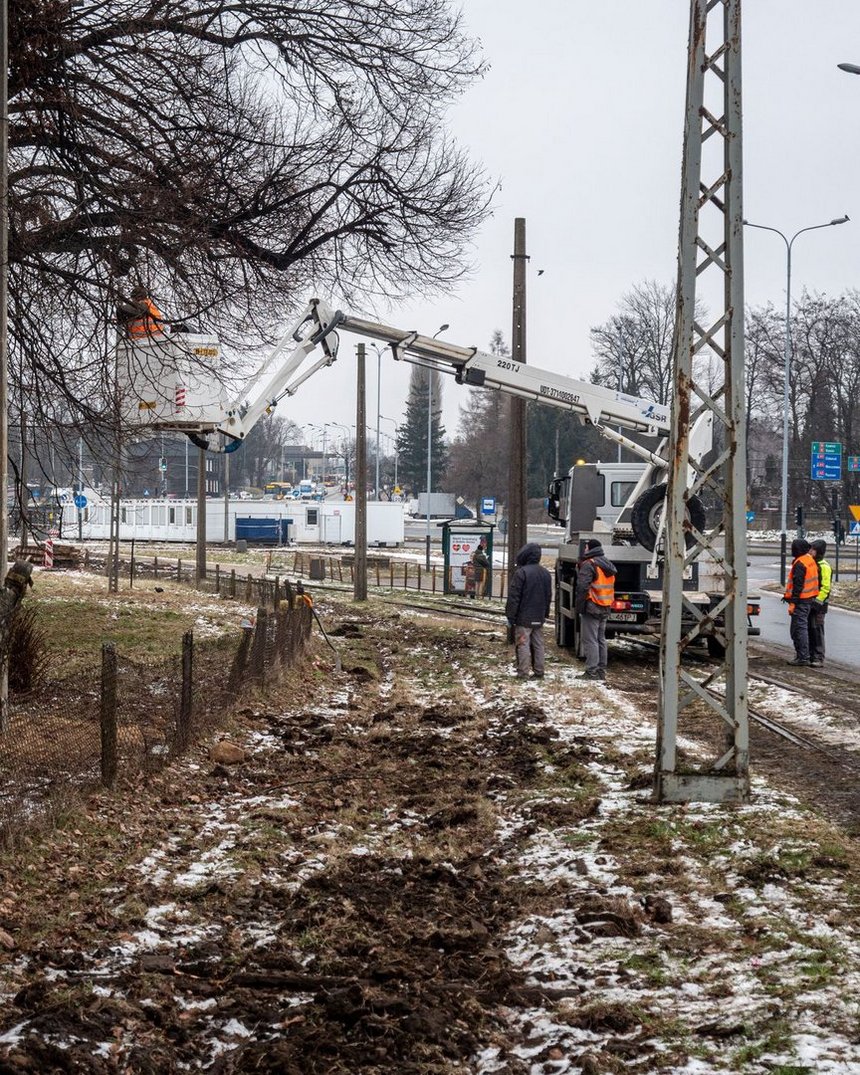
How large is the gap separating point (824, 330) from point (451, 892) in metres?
71.4

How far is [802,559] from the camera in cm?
1836

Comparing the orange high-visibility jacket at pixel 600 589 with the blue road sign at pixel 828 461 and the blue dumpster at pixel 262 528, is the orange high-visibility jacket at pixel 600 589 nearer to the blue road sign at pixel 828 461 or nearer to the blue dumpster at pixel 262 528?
the blue road sign at pixel 828 461

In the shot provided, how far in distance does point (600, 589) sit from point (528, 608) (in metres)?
1.00

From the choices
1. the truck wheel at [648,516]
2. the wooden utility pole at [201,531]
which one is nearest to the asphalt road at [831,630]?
the truck wheel at [648,516]

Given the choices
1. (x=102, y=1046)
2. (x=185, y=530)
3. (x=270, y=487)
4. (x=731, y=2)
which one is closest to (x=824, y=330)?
(x=185, y=530)

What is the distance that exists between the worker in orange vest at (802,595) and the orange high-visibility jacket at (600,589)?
3.04 metres

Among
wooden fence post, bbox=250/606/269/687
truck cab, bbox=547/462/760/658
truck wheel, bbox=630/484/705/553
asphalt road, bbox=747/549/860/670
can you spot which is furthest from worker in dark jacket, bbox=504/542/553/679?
asphalt road, bbox=747/549/860/670

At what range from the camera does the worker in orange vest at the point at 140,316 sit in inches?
564

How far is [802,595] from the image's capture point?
60.3 ft

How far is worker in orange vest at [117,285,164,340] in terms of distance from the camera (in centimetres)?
1433

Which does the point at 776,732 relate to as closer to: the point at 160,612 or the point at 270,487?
the point at 160,612

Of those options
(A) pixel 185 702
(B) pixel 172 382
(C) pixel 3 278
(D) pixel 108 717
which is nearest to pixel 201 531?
(B) pixel 172 382

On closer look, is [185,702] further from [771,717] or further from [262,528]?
[262,528]

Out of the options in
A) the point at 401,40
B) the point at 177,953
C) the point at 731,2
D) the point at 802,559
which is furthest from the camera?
the point at 802,559
